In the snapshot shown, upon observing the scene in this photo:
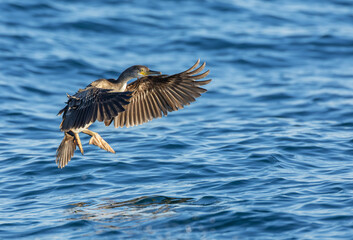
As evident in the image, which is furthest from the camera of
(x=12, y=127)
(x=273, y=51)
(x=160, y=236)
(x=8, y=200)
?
(x=273, y=51)

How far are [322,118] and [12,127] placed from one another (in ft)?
18.2

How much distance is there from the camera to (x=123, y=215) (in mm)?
6172

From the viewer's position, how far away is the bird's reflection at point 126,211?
6.00 metres

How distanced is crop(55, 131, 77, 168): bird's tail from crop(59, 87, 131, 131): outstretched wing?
2.18 ft

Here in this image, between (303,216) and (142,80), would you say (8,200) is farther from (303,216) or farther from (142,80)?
(303,216)

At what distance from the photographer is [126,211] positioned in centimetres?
629

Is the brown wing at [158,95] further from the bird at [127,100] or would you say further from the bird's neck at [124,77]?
the bird's neck at [124,77]

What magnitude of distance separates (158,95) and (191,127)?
2465 millimetres

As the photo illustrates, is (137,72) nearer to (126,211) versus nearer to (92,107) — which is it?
(92,107)

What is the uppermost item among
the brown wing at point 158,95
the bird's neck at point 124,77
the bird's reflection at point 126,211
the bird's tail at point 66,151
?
the bird's neck at point 124,77

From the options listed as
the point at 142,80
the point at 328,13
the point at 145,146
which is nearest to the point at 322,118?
the point at 145,146

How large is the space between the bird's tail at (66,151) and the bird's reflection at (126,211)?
794mm

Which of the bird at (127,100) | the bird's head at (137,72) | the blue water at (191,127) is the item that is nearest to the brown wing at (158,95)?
the bird at (127,100)

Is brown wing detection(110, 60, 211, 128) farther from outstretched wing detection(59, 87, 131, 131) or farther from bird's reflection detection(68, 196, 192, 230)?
bird's reflection detection(68, 196, 192, 230)
